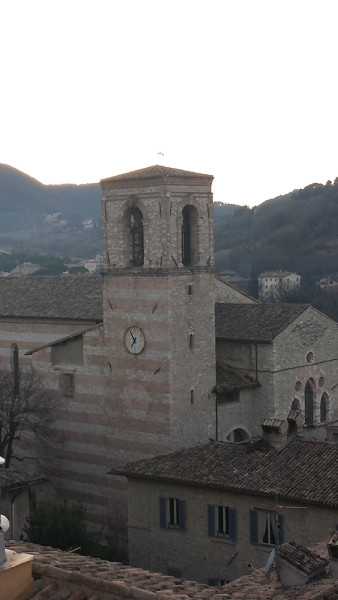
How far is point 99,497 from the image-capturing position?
3194 cm

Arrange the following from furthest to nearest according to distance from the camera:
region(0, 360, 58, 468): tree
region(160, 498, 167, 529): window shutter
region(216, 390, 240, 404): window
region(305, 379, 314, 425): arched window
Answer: region(305, 379, 314, 425): arched window
region(0, 360, 58, 468): tree
region(216, 390, 240, 404): window
region(160, 498, 167, 529): window shutter

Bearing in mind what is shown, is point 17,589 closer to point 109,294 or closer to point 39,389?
point 109,294

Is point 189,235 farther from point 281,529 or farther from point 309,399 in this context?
point 281,529

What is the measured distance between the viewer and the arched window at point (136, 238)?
3153 cm

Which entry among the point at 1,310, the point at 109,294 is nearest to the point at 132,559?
the point at 109,294

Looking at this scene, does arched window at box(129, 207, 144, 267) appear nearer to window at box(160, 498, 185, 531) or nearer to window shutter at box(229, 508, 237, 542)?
window at box(160, 498, 185, 531)

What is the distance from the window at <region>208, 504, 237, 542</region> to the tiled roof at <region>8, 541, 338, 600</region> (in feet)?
24.5

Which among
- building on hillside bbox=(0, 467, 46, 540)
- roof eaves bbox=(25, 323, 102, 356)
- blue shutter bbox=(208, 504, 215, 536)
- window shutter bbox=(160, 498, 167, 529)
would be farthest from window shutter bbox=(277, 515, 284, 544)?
roof eaves bbox=(25, 323, 102, 356)

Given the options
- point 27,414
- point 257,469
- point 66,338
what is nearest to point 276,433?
point 257,469

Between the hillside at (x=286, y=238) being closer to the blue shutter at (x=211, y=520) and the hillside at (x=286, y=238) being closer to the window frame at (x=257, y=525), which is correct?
the blue shutter at (x=211, y=520)

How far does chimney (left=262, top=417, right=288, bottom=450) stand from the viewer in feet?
80.2

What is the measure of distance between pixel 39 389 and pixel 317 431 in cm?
1017

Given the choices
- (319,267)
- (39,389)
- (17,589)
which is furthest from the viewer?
(319,267)

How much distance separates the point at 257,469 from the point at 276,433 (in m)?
1.32
